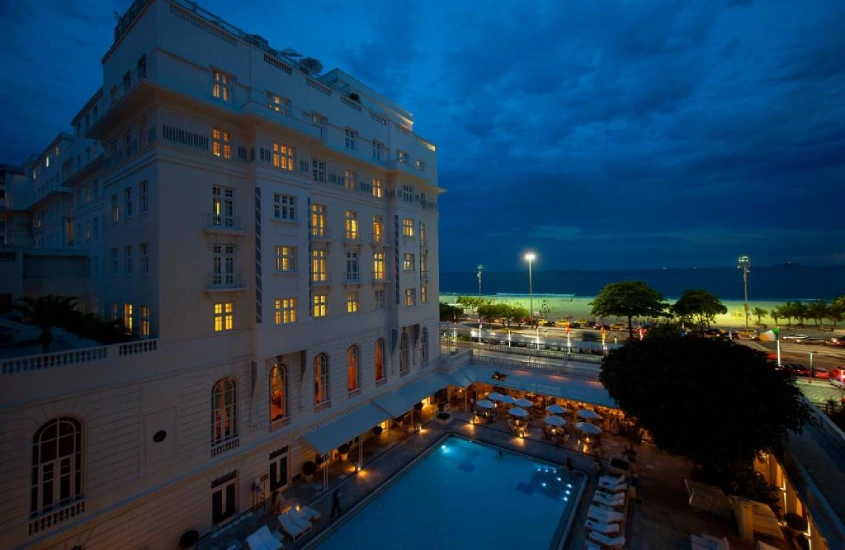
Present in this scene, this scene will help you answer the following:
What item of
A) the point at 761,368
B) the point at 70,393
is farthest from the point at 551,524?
the point at 70,393

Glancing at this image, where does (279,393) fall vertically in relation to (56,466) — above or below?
above

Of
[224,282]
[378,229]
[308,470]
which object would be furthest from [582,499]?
[224,282]

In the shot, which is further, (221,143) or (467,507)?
(467,507)

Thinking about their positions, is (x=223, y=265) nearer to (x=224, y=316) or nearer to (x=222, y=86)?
(x=224, y=316)

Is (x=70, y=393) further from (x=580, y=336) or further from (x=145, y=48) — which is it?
(x=580, y=336)

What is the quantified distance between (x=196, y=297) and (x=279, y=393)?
6954 millimetres

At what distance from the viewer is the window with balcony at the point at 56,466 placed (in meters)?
12.0

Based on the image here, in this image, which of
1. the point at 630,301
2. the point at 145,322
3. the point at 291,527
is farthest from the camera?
the point at 630,301

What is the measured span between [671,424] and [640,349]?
4326mm

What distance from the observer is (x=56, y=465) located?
483 inches

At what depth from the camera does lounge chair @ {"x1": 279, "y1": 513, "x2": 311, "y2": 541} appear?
1503cm

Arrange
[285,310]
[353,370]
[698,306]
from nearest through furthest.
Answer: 1. [285,310]
2. [353,370]
3. [698,306]

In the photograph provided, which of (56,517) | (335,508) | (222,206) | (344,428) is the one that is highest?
(222,206)

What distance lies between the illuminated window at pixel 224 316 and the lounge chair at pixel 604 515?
1835 centimetres
